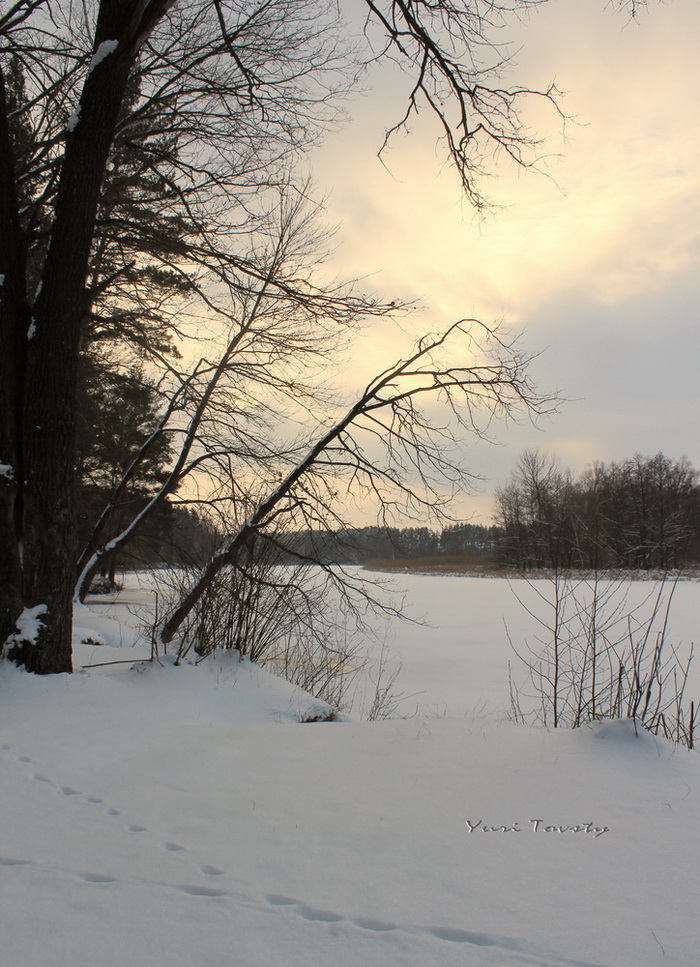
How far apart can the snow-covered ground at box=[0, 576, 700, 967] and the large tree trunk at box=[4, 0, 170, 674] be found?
72 centimetres

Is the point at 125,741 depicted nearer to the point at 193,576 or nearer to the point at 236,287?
the point at 236,287

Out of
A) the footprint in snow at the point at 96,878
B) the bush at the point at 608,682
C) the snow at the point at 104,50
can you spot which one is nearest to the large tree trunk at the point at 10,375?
the snow at the point at 104,50

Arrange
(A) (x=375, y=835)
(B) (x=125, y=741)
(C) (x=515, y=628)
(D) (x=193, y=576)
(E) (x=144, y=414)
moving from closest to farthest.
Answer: (A) (x=375, y=835) → (B) (x=125, y=741) → (D) (x=193, y=576) → (E) (x=144, y=414) → (C) (x=515, y=628)

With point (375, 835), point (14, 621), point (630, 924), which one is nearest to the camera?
point (630, 924)

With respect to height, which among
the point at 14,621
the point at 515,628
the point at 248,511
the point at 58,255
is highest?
the point at 58,255

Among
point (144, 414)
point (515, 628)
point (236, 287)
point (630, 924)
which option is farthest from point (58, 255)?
point (515, 628)

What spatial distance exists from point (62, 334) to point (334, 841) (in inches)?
166

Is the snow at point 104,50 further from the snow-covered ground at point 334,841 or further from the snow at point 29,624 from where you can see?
the snow-covered ground at point 334,841

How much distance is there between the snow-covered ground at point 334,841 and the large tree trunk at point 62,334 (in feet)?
2.37

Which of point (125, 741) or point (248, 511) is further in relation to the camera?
point (248, 511)

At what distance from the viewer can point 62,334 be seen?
16.3ft

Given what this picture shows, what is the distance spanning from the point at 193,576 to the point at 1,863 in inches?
243

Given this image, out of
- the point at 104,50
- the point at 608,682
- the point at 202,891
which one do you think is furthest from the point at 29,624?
the point at 608,682

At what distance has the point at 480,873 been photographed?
2314 millimetres
